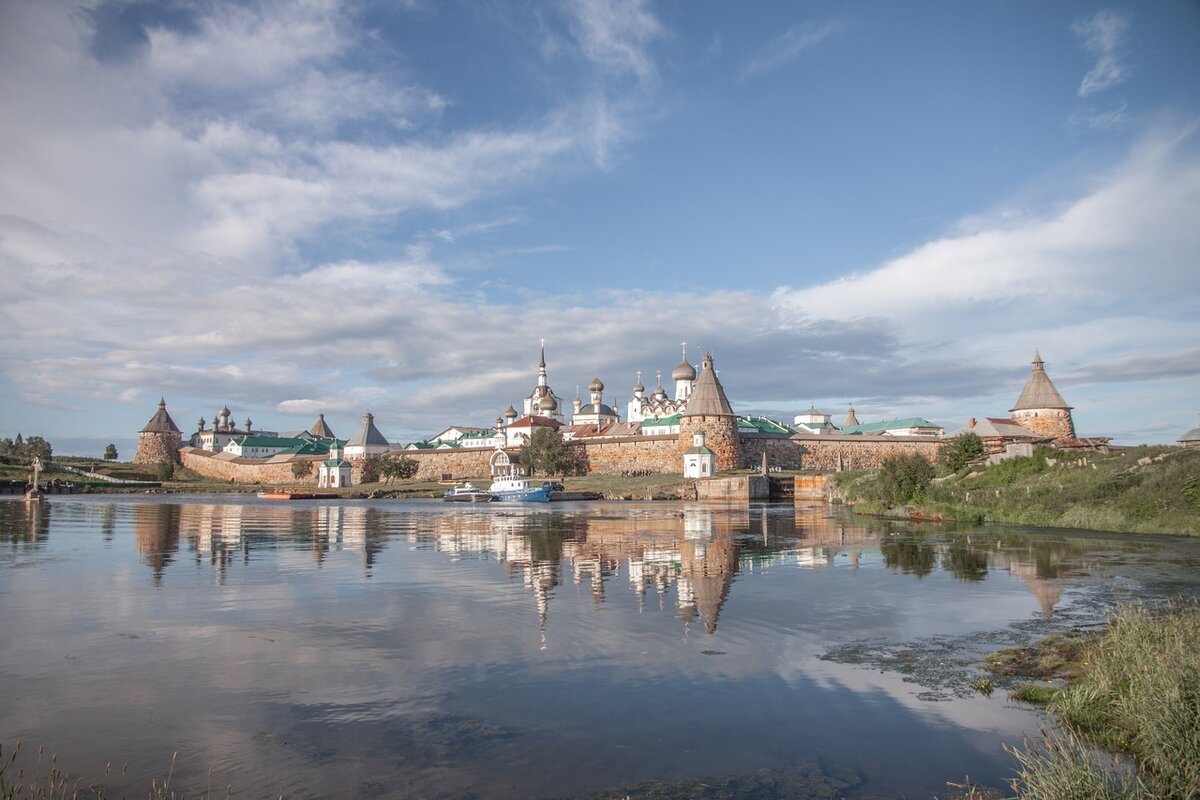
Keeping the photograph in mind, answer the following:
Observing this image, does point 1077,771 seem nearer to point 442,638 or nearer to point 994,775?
point 994,775

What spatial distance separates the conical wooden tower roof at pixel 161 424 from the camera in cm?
10138

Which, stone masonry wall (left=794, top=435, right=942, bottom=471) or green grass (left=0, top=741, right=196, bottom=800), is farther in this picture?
stone masonry wall (left=794, top=435, right=942, bottom=471)

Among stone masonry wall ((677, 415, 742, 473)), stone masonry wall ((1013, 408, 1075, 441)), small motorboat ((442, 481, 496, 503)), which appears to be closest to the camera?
small motorboat ((442, 481, 496, 503))

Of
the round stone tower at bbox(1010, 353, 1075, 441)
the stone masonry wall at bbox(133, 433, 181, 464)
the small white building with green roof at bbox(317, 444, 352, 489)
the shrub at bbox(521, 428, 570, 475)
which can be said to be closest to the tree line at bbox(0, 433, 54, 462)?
the stone masonry wall at bbox(133, 433, 181, 464)

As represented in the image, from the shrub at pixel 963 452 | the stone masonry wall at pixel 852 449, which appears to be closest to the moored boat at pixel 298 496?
the stone masonry wall at pixel 852 449

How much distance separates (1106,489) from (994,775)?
71.7 ft

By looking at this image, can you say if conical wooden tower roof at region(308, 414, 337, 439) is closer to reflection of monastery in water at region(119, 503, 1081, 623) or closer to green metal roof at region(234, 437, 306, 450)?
green metal roof at region(234, 437, 306, 450)

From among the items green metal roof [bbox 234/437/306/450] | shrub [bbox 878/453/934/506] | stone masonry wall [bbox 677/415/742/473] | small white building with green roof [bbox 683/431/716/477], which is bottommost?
shrub [bbox 878/453/934/506]

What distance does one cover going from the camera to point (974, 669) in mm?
8148

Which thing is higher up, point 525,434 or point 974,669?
point 525,434

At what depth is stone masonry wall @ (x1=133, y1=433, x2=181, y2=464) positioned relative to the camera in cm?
10044

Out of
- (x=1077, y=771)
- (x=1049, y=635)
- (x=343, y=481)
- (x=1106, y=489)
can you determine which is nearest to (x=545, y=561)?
(x=1049, y=635)

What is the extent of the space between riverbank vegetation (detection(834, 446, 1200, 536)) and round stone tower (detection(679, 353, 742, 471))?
2597cm

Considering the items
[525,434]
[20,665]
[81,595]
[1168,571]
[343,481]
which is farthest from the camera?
[525,434]
